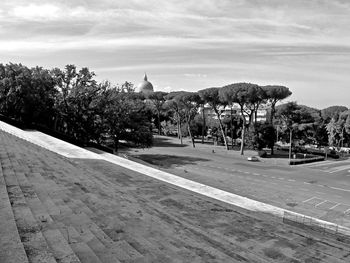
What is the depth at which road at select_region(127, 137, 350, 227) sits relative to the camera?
22.0 metres

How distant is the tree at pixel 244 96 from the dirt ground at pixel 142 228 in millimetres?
47041

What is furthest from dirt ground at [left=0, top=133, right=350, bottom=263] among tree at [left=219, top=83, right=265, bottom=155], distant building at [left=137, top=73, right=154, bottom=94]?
distant building at [left=137, top=73, right=154, bottom=94]

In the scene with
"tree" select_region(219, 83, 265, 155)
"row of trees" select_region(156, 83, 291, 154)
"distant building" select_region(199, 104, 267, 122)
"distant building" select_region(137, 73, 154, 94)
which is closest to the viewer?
"tree" select_region(219, 83, 265, 155)

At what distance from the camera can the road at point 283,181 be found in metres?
22.0

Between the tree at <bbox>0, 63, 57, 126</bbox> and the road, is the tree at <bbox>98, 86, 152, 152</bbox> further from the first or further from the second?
the tree at <bbox>0, 63, 57, 126</bbox>

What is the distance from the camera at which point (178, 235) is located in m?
5.11

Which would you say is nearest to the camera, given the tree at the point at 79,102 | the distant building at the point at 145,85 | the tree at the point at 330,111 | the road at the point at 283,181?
the road at the point at 283,181

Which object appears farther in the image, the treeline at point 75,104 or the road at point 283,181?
the treeline at point 75,104

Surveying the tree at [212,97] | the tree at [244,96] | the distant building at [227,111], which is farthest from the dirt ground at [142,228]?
the distant building at [227,111]

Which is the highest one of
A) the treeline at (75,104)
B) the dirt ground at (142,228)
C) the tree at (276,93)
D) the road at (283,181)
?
the tree at (276,93)

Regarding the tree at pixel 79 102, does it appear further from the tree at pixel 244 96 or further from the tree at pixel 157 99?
the tree at pixel 157 99

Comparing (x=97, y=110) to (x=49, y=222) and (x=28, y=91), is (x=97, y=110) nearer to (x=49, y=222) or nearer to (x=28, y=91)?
(x=28, y=91)

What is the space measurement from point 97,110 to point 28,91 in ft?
29.4

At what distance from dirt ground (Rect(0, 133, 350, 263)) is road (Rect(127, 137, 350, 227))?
1032cm
